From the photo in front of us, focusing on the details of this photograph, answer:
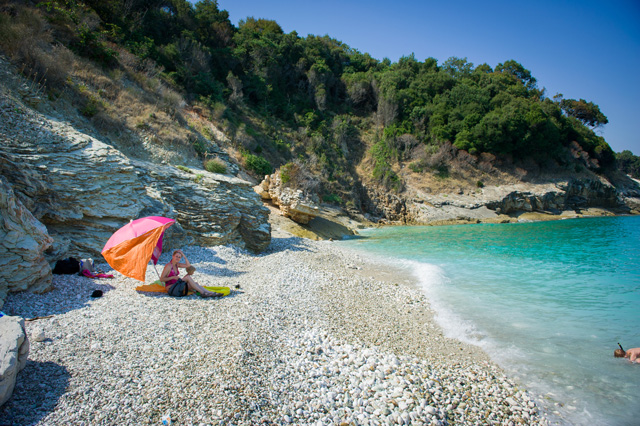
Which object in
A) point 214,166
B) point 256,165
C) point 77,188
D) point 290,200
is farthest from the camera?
point 256,165

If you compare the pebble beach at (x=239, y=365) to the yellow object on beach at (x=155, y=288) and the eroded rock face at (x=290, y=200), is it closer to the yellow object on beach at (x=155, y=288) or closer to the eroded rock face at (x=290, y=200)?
the yellow object on beach at (x=155, y=288)

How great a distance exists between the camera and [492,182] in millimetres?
37906

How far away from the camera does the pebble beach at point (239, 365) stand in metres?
3.40

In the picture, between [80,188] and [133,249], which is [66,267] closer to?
[133,249]


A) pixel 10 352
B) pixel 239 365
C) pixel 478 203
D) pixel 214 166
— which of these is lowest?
pixel 239 365

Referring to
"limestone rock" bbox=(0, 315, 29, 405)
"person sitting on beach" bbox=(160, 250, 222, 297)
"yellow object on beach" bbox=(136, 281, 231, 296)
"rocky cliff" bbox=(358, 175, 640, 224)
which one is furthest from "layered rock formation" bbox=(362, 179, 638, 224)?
"limestone rock" bbox=(0, 315, 29, 405)

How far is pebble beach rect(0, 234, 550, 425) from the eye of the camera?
11.2 feet

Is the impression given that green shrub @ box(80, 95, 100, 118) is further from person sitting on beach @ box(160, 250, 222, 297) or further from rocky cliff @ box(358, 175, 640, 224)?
rocky cliff @ box(358, 175, 640, 224)

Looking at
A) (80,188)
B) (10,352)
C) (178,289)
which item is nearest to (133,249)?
(178,289)

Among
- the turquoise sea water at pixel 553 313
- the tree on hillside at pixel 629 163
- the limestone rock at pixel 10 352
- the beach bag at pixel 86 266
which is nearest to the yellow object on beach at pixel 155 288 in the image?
the beach bag at pixel 86 266

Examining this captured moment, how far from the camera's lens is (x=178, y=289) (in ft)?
22.2

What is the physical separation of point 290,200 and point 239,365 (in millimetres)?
16131

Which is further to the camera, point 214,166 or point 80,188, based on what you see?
point 214,166

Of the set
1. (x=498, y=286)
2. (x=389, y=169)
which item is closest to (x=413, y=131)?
(x=389, y=169)
